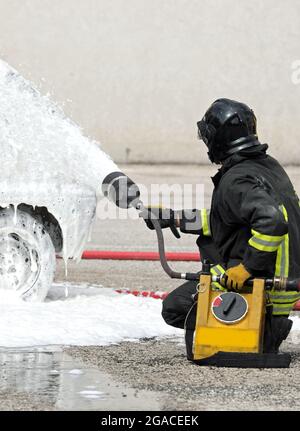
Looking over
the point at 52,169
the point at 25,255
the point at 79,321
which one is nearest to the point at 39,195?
the point at 52,169

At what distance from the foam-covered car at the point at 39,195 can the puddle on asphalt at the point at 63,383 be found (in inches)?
49.1

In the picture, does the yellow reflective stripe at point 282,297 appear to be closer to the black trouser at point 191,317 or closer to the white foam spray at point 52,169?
the black trouser at point 191,317

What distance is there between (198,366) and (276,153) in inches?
618

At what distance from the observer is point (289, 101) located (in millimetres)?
21594

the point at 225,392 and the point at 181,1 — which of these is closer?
the point at 225,392

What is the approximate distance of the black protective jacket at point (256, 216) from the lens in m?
5.75

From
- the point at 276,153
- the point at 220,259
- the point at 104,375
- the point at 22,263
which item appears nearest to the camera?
the point at 104,375

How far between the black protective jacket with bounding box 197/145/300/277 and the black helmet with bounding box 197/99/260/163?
6 centimetres

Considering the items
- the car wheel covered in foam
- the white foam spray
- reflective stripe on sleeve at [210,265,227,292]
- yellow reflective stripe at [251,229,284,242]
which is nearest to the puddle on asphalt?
reflective stripe on sleeve at [210,265,227,292]

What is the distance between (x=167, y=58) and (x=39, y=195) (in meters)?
14.3

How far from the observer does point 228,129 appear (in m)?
6.11

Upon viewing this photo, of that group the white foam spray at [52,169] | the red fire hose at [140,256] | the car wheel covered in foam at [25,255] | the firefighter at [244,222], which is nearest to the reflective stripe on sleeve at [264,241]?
the firefighter at [244,222]
